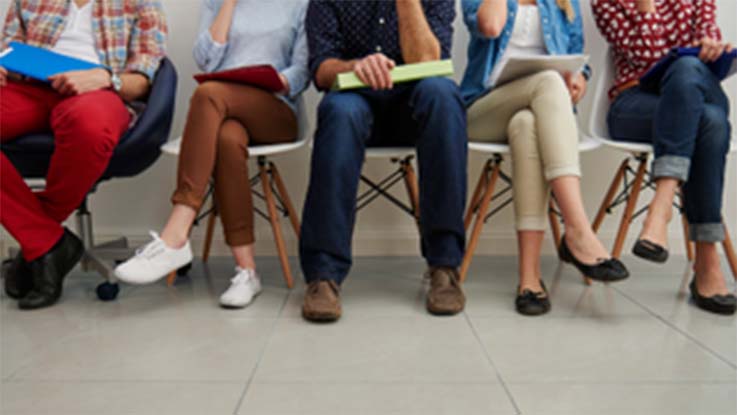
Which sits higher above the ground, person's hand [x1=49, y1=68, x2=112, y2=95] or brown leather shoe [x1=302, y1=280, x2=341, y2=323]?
person's hand [x1=49, y1=68, x2=112, y2=95]

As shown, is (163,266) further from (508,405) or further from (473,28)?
(473,28)

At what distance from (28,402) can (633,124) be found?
1.59 m

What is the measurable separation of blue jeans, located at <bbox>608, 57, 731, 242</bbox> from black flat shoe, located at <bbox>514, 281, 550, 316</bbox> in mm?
410

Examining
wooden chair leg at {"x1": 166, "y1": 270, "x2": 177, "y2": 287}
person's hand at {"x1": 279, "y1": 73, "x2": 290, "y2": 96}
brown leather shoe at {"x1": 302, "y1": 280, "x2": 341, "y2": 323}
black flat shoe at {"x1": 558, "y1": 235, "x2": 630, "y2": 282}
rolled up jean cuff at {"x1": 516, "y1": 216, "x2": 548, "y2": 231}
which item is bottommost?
wooden chair leg at {"x1": 166, "y1": 270, "x2": 177, "y2": 287}

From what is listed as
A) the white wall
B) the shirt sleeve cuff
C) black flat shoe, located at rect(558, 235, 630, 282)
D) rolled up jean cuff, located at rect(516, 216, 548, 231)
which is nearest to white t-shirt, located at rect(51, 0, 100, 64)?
the shirt sleeve cuff

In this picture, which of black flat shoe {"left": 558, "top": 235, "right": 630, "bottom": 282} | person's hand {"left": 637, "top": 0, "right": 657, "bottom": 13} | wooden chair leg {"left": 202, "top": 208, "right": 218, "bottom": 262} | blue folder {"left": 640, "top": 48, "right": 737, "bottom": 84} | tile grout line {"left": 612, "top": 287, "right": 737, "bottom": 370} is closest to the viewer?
tile grout line {"left": 612, "top": 287, "right": 737, "bottom": 370}

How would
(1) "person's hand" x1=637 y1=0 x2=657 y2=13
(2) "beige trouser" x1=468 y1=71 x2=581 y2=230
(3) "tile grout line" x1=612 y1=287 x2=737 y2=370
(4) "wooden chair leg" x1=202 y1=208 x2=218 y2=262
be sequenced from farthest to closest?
(4) "wooden chair leg" x1=202 y1=208 x2=218 y2=262
(1) "person's hand" x1=637 y1=0 x2=657 y2=13
(2) "beige trouser" x1=468 y1=71 x2=581 y2=230
(3) "tile grout line" x1=612 y1=287 x2=737 y2=370

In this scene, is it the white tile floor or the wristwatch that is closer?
the white tile floor

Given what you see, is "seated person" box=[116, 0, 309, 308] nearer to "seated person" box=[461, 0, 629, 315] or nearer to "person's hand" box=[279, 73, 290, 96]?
"person's hand" box=[279, 73, 290, 96]

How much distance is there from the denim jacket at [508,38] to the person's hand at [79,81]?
3.41 feet

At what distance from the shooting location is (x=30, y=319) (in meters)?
1.47

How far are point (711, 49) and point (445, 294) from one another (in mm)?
944

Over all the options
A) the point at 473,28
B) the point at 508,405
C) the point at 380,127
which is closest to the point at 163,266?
the point at 380,127

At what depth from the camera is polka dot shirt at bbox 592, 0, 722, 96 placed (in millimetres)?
1794
